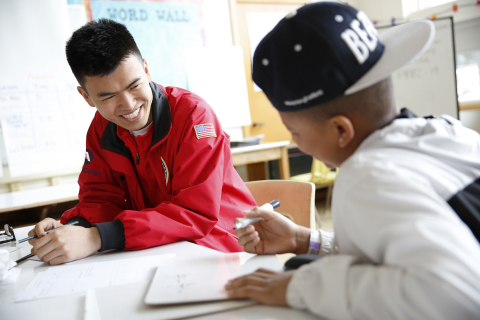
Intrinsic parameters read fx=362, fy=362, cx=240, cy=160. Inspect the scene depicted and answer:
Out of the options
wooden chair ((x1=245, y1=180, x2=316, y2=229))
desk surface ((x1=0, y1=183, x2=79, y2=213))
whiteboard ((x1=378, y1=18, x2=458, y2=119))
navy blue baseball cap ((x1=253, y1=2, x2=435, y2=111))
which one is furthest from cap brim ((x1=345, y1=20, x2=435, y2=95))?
whiteboard ((x1=378, y1=18, x2=458, y2=119))

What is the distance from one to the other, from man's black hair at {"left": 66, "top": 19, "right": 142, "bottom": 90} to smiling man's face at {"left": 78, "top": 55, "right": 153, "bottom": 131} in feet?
0.06

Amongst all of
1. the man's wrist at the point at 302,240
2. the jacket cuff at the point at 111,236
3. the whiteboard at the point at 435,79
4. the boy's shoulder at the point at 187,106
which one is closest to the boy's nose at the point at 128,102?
the boy's shoulder at the point at 187,106

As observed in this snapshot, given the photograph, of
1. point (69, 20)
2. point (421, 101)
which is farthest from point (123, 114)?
point (421, 101)

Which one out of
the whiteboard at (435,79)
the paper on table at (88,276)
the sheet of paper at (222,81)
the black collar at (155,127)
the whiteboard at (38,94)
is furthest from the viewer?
the sheet of paper at (222,81)

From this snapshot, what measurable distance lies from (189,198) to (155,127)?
0.89ft

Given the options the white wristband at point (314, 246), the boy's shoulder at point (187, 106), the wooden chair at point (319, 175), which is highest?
the boy's shoulder at point (187, 106)

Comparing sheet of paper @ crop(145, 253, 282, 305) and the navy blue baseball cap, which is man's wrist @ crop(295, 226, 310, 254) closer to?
sheet of paper @ crop(145, 253, 282, 305)

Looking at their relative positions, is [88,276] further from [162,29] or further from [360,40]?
[162,29]

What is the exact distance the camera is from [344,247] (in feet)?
1.78

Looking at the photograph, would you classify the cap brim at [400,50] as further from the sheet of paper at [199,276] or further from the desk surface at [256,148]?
the desk surface at [256,148]

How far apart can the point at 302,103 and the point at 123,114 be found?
658 millimetres

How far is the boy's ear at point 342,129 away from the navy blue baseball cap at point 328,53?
0.04 meters

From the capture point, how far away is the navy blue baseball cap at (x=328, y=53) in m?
0.53

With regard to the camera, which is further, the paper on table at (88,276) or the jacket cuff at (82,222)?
the jacket cuff at (82,222)
